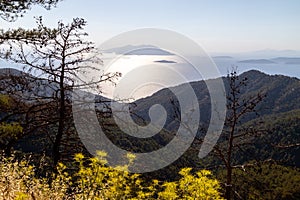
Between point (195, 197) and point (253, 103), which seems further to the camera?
point (253, 103)

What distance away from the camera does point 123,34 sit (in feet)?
27.3

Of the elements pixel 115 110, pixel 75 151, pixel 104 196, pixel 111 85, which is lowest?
pixel 75 151

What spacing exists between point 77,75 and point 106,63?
0.90 meters

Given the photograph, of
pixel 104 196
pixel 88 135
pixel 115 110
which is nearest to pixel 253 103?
pixel 115 110

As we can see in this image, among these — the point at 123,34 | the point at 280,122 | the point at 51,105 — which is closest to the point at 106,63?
the point at 123,34

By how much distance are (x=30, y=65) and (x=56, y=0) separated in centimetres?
271

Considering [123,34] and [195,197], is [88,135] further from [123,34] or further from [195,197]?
[195,197]

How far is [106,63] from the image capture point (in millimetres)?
9344

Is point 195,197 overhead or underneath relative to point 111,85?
underneath

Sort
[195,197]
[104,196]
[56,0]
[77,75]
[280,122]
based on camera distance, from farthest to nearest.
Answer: [280,122], [56,0], [77,75], [195,197], [104,196]

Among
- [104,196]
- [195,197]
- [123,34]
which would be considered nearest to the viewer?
[104,196]

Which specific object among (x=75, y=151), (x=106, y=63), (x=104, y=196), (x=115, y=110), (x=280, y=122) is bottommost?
(x=280, y=122)

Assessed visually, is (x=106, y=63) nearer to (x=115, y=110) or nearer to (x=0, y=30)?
(x=115, y=110)

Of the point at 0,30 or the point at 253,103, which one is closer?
the point at 253,103
